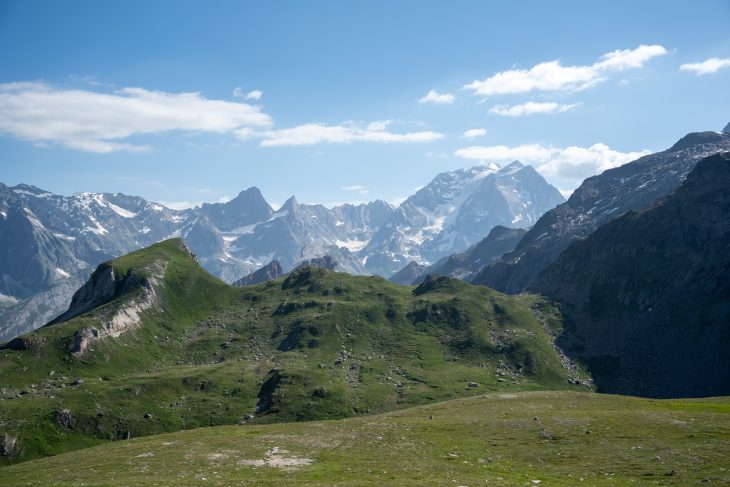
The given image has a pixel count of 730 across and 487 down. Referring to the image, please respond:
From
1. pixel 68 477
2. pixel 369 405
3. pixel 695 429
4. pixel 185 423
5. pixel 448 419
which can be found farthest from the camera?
pixel 369 405

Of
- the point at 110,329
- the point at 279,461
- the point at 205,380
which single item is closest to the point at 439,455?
the point at 279,461

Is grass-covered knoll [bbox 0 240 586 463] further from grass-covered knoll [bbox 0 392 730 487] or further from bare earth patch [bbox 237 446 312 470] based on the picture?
bare earth patch [bbox 237 446 312 470]

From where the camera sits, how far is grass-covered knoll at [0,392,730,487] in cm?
4672

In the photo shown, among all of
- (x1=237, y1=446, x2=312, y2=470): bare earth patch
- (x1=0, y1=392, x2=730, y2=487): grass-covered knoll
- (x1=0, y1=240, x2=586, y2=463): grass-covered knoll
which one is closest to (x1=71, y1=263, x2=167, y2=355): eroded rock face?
(x1=0, y1=240, x2=586, y2=463): grass-covered knoll

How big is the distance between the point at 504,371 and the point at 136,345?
4809 inches

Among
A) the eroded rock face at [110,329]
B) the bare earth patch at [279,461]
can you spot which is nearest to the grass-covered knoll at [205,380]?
the eroded rock face at [110,329]

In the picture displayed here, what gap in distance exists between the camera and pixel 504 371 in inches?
7264

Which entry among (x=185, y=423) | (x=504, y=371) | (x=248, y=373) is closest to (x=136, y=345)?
(x=248, y=373)

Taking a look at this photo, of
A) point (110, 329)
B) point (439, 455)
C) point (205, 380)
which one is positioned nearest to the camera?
point (439, 455)

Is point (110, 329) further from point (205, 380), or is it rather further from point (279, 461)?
point (279, 461)

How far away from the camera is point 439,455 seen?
56.3m

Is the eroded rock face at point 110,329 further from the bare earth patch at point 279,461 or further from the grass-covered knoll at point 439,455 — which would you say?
the bare earth patch at point 279,461

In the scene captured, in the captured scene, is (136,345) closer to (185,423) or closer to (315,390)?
(185,423)

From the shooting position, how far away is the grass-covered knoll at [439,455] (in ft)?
153
